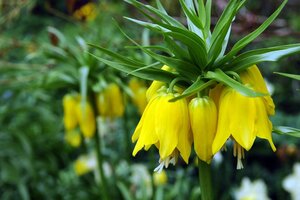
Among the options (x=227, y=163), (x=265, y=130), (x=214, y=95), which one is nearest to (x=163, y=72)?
(x=214, y=95)

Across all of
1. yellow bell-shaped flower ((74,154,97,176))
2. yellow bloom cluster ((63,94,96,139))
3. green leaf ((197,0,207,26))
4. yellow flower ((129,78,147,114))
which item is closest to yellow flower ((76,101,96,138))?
yellow bloom cluster ((63,94,96,139))

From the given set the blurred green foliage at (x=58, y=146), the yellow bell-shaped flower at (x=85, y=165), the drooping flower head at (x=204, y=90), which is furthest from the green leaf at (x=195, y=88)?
the yellow bell-shaped flower at (x=85, y=165)

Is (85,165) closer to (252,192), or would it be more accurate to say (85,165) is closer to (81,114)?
(252,192)

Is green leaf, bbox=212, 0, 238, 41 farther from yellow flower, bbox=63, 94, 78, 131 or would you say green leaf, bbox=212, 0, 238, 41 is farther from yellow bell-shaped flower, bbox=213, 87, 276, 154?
yellow flower, bbox=63, 94, 78, 131

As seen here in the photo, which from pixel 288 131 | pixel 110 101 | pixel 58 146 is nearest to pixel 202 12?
pixel 288 131

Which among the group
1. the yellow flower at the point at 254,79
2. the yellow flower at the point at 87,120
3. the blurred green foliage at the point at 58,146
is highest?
the yellow flower at the point at 254,79

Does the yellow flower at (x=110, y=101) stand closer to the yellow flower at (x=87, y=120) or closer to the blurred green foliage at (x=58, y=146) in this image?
the yellow flower at (x=87, y=120)

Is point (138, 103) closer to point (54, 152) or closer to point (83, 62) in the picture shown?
point (83, 62)
